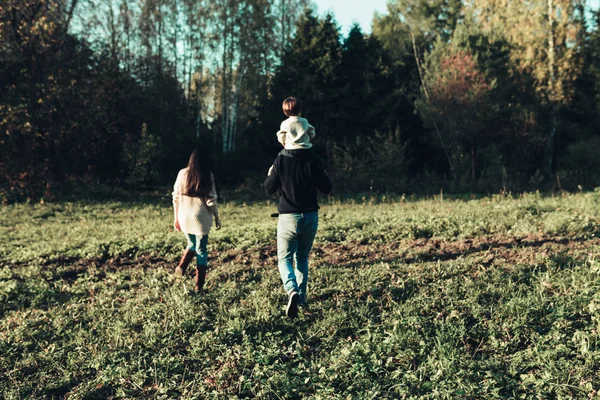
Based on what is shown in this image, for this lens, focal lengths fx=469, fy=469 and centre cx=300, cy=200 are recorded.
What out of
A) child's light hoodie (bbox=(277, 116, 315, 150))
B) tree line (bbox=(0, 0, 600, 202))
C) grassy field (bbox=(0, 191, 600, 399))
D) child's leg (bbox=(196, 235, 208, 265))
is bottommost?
grassy field (bbox=(0, 191, 600, 399))

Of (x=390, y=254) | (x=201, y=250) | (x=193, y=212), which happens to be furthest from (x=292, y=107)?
(x=390, y=254)

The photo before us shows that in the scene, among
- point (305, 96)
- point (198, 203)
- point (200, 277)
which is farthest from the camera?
point (305, 96)

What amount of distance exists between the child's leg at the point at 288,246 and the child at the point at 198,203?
64.3 inches

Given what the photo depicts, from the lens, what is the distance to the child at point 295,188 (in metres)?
5.03

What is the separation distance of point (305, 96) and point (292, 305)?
2131cm

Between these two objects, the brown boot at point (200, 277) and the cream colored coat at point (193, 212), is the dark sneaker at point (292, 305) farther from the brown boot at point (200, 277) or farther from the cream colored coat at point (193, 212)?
the cream colored coat at point (193, 212)

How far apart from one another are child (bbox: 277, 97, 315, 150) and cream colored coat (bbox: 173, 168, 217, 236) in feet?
6.38

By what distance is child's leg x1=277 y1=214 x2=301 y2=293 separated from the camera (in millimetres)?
5090

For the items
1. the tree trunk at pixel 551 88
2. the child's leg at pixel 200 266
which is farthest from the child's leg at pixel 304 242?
the tree trunk at pixel 551 88

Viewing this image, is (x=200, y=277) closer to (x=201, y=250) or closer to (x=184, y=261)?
(x=201, y=250)

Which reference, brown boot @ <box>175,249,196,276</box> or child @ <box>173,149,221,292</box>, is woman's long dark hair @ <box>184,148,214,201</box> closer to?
child @ <box>173,149,221,292</box>

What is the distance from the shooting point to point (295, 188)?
16.5 ft

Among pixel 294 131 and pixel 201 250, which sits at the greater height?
pixel 294 131

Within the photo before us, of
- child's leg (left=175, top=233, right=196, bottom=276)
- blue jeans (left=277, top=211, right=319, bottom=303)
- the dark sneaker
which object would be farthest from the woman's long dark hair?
the dark sneaker
